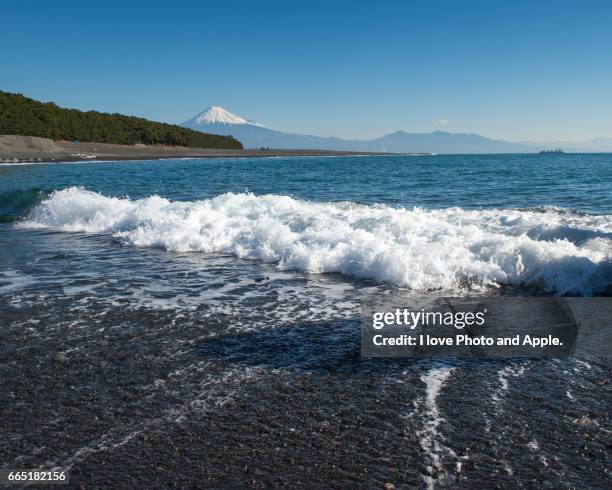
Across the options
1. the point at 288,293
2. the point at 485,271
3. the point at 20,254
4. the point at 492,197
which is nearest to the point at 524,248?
the point at 485,271

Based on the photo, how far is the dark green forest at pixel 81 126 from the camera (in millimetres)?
82125

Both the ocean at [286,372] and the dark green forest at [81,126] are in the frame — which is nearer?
the ocean at [286,372]

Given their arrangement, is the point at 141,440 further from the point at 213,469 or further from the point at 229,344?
the point at 229,344

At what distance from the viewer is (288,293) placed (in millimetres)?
8359

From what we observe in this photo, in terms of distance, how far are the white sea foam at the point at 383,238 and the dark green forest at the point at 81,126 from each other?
247 ft

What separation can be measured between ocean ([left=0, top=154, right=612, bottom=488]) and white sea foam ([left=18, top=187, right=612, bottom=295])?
52 millimetres

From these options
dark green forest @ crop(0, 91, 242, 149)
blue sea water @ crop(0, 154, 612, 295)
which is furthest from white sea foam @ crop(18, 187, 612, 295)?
dark green forest @ crop(0, 91, 242, 149)

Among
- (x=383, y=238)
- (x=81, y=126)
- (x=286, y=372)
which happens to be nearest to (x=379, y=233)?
(x=383, y=238)

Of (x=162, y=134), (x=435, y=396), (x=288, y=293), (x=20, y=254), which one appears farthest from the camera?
(x=162, y=134)

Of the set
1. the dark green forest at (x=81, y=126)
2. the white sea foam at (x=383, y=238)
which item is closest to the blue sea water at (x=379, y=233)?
the white sea foam at (x=383, y=238)

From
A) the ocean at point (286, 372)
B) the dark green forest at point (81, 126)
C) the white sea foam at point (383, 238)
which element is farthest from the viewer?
the dark green forest at point (81, 126)

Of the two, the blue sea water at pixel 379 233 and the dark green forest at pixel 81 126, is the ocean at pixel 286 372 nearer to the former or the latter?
the blue sea water at pixel 379 233

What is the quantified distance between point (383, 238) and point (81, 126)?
319 ft

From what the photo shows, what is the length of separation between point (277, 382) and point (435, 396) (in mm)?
1470
